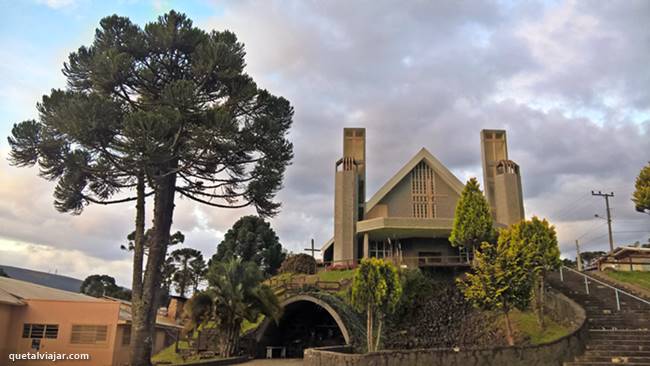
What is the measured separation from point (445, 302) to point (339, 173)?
45.5 ft

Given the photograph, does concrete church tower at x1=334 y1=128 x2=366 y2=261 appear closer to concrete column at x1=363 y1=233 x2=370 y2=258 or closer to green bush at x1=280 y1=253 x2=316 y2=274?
concrete column at x1=363 y1=233 x2=370 y2=258

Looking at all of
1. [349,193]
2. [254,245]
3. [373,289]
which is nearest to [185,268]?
[254,245]

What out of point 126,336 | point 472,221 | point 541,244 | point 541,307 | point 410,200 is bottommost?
point 126,336

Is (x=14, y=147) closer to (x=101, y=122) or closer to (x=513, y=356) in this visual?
(x=101, y=122)

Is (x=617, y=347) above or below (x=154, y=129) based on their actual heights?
below

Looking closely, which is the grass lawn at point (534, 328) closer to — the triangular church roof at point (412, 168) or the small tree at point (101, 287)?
the triangular church roof at point (412, 168)

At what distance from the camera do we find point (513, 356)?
423 inches

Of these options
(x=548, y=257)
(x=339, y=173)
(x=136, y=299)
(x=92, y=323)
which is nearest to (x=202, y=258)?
(x=339, y=173)

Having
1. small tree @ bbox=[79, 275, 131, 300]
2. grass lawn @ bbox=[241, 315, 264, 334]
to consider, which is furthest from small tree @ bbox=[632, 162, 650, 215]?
small tree @ bbox=[79, 275, 131, 300]

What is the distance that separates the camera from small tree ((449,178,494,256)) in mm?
19422

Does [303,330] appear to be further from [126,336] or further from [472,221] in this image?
[472,221]

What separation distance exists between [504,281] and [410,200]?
1866 centimetres

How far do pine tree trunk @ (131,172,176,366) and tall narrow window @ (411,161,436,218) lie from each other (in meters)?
18.4

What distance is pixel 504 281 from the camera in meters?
12.7
